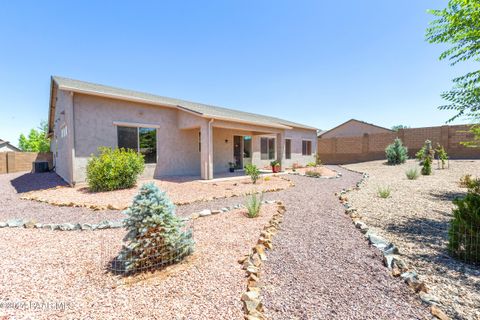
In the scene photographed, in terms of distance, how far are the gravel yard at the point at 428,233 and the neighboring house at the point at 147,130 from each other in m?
6.65

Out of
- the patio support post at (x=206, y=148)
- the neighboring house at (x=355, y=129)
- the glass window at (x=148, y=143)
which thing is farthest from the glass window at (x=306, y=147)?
the glass window at (x=148, y=143)

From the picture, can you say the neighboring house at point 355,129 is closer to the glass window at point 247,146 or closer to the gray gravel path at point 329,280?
the glass window at point 247,146

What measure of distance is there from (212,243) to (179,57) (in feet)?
38.4

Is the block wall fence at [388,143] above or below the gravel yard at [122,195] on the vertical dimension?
above

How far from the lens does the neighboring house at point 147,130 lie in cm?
859

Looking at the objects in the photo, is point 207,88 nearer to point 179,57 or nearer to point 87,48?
point 179,57

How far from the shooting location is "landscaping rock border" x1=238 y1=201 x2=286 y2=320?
6.39ft

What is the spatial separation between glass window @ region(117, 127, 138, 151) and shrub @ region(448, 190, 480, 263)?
10.9 m

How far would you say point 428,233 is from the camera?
395 centimetres

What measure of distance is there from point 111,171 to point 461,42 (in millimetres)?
10554

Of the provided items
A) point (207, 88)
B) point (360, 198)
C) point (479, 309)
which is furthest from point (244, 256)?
point (207, 88)

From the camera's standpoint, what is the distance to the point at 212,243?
3.49 m

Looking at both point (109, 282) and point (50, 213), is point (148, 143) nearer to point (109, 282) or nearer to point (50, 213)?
point (50, 213)

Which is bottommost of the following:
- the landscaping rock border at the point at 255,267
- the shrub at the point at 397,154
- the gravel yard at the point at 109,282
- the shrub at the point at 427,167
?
the gravel yard at the point at 109,282
